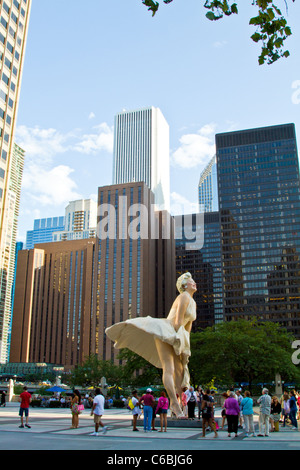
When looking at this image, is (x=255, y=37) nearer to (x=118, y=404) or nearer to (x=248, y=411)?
(x=248, y=411)

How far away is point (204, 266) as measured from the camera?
18525 centimetres

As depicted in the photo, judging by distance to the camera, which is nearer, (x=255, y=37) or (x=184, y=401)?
(x=255, y=37)

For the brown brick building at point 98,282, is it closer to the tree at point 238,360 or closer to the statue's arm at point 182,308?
the tree at point 238,360

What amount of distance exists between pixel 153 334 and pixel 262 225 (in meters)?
120

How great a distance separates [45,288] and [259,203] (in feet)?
293

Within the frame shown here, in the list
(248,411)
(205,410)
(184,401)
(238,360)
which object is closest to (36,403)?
(238,360)

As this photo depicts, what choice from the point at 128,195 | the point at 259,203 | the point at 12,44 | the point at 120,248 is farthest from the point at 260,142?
the point at 12,44

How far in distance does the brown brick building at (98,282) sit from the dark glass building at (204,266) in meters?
20.8

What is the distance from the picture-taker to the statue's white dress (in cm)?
1822

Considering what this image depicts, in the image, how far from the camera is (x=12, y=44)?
6034 cm

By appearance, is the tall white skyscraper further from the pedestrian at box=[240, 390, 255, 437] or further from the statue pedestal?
the pedestrian at box=[240, 390, 255, 437]

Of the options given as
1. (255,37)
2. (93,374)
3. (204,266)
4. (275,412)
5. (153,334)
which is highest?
(204,266)

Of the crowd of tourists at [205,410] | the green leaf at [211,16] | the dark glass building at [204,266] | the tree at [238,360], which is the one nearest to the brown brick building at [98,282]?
the dark glass building at [204,266]

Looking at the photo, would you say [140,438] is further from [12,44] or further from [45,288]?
[45,288]
